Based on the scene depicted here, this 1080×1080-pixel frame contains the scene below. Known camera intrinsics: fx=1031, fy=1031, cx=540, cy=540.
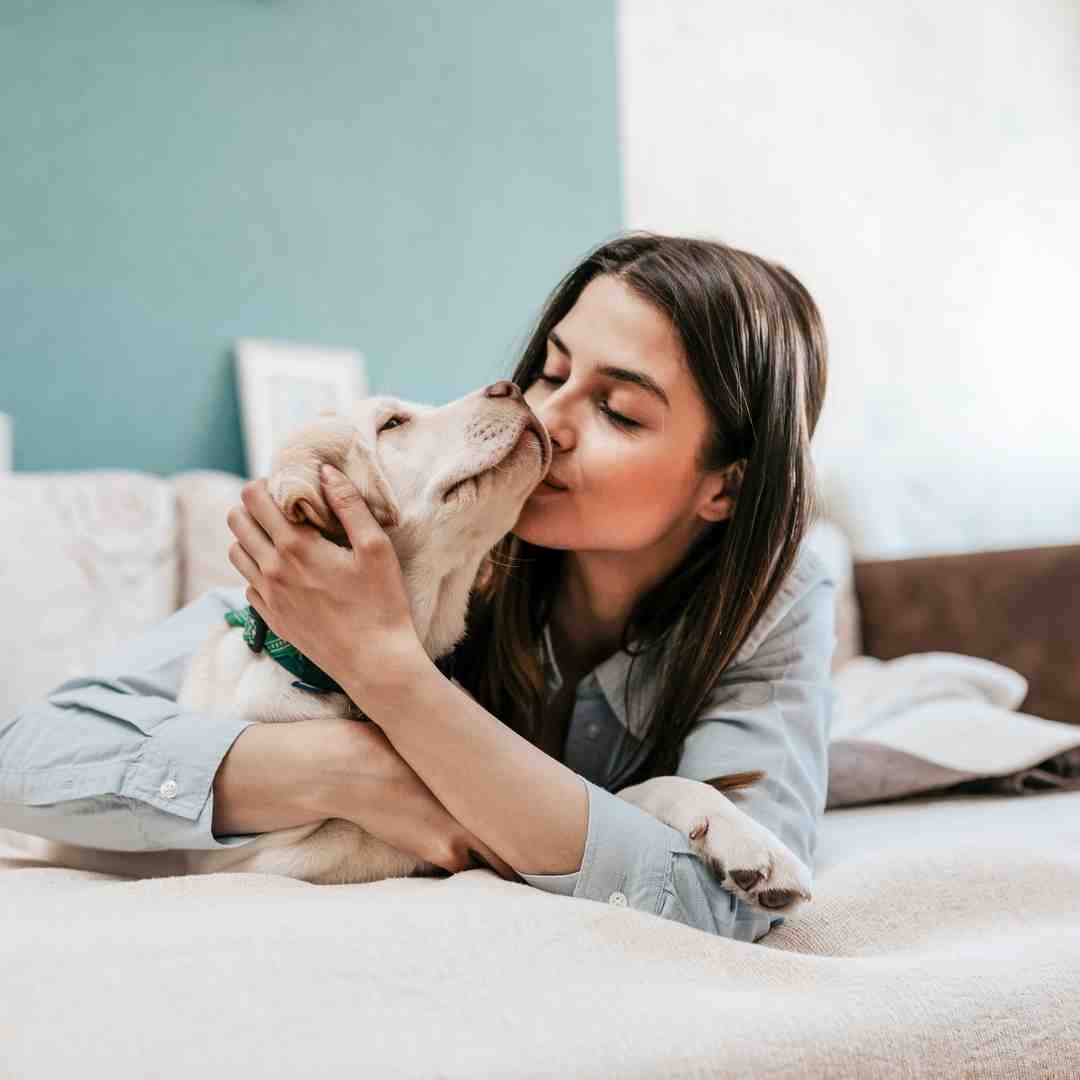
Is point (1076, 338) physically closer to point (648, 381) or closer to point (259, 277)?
point (259, 277)

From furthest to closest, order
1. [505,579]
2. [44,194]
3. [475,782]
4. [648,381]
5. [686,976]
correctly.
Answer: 1. [44,194]
2. [505,579]
3. [648,381]
4. [475,782]
5. [686,976]

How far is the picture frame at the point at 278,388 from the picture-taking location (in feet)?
8.52

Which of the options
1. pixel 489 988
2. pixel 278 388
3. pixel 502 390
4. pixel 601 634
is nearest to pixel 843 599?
pixel 601 634

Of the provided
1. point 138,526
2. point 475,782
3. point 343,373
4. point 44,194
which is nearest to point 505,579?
point 475,782

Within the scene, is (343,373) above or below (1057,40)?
below

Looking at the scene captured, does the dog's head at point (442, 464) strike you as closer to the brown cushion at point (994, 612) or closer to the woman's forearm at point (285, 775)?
the woman's forearm at point (285, 775)

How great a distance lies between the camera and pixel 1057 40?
460 cm

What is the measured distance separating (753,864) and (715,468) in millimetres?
577

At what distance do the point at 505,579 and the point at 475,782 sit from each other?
509 mm

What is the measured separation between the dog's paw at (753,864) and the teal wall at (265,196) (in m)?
1.95

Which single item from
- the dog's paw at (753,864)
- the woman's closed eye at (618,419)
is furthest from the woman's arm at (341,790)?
the woman's closed eye at (618,419)

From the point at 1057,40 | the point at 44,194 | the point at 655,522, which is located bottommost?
the point at 655,522

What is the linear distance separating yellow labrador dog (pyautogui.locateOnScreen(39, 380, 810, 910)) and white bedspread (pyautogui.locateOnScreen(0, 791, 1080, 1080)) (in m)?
0.10

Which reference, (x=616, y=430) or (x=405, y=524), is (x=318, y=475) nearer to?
(x=405, y=524)
